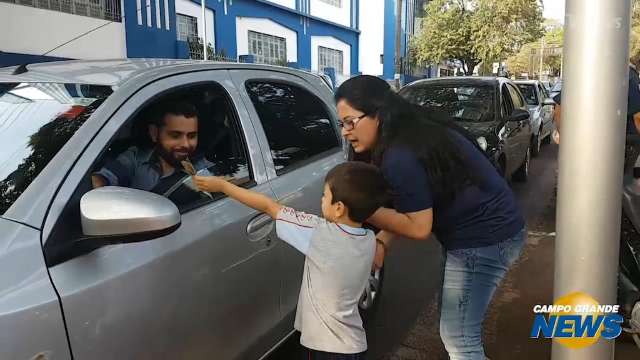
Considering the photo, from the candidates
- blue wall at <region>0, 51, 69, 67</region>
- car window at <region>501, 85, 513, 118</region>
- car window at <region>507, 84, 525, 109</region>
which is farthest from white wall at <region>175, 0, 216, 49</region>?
car window at <region>501, 85, 513, 118</region>

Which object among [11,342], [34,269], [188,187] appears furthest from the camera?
[188,187]

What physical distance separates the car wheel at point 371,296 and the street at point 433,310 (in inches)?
3.5

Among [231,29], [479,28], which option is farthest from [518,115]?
[479,28]

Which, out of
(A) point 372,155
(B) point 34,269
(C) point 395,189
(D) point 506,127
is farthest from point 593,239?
(D) point 506,127

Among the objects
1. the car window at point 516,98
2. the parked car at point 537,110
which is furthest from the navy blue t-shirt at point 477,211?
the parked car at point 537,110

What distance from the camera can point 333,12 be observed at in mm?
27078

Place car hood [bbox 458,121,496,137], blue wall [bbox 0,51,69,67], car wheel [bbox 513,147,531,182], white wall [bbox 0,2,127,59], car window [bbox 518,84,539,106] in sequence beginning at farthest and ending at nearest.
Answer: car window [bbox 518,84,539,106] → white wall [bbox 0,2,127,59] → blue wall [bbox 0,51,69,67] → car wheel [bbox 513,147,531,182] → car hood [bbox 458,121,496,137]

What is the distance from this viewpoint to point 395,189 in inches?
79.5

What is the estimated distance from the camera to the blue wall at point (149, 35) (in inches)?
529

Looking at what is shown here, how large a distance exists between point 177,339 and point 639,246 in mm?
2504

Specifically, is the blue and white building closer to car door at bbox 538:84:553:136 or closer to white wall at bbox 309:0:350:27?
white wall at bbox 309:0:350:27

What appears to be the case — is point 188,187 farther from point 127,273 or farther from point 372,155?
point 372,155

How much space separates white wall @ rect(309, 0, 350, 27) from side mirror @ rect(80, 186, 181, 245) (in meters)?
24.1

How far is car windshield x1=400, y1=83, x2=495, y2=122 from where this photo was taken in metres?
7.15
